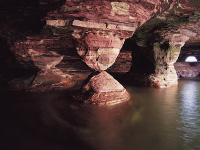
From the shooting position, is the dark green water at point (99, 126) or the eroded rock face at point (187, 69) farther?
the eroded rock face at point (187, 69)

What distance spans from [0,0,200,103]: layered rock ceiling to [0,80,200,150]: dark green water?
1.05m

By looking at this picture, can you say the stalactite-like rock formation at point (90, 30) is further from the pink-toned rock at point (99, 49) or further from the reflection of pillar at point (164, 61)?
the reflection of pillar at point (164, 61)

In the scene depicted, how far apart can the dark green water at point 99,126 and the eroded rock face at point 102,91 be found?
31 cm

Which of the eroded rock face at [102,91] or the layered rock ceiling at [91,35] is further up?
the layered rock ceiling at [91,35]

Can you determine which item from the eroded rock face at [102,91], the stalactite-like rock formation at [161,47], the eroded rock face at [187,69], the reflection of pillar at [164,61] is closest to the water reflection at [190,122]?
the eroded rock face at [102,91]

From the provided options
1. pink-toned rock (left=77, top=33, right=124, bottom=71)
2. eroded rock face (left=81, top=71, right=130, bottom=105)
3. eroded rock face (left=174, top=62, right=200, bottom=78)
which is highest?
pink-toned rock (left=77, top=33, right=124, bottom=71)

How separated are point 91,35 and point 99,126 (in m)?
3.03

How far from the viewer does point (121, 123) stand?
3.62m

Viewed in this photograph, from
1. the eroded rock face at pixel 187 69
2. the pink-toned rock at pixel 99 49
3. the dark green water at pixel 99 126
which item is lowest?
the dark green water at pixel 99 126

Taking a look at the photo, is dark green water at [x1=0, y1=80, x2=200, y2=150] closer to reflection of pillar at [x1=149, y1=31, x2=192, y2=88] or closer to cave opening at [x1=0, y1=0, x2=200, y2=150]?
cave opening at [x1=0, y1=0, x2=200, y2=150]

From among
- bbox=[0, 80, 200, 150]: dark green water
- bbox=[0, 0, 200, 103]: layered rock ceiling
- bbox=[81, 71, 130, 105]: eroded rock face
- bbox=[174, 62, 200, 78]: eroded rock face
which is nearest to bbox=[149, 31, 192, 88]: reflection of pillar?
bbox=[0, 0, 200, 103]: layered rock ceiling

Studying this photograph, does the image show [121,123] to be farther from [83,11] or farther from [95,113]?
[83,11]

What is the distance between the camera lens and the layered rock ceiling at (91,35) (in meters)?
3.79

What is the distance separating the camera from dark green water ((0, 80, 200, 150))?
275cm
